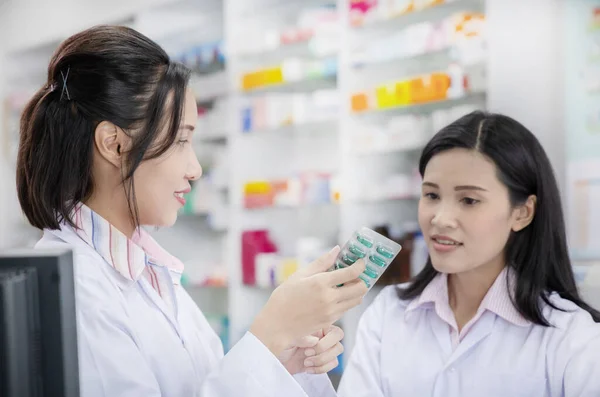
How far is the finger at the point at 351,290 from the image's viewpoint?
124 cm

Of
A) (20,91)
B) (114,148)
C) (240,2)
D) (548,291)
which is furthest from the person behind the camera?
(20,91)

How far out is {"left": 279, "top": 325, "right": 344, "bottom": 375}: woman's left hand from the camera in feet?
4.64

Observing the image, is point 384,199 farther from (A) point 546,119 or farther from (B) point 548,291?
(B) point 548,291

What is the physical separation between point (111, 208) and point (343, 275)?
0.49 meters

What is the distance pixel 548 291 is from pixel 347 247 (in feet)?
2.74

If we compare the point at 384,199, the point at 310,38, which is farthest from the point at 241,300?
the point at 310,38

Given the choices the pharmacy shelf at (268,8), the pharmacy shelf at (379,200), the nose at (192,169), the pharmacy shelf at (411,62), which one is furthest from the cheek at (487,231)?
the pharmacy shelf at (268,8)

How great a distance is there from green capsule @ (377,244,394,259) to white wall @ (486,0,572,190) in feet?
7.77

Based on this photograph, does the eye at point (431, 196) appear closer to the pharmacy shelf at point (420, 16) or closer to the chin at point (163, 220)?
the chin at point (163, 220)

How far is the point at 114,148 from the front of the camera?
4.26 ft

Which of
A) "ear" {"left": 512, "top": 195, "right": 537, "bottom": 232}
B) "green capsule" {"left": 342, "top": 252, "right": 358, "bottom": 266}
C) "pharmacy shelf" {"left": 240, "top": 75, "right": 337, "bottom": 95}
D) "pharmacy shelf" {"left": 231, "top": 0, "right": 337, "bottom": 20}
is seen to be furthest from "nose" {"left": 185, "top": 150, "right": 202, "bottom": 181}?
"pharmacy shelf" {"left": 231, "top": 0, "right": 337, "bottom": 20}

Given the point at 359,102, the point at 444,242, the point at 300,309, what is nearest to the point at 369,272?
the point at 300,309

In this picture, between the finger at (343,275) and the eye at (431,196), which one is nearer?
the finger at (343,275)

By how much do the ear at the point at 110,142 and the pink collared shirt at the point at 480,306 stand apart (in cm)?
102
